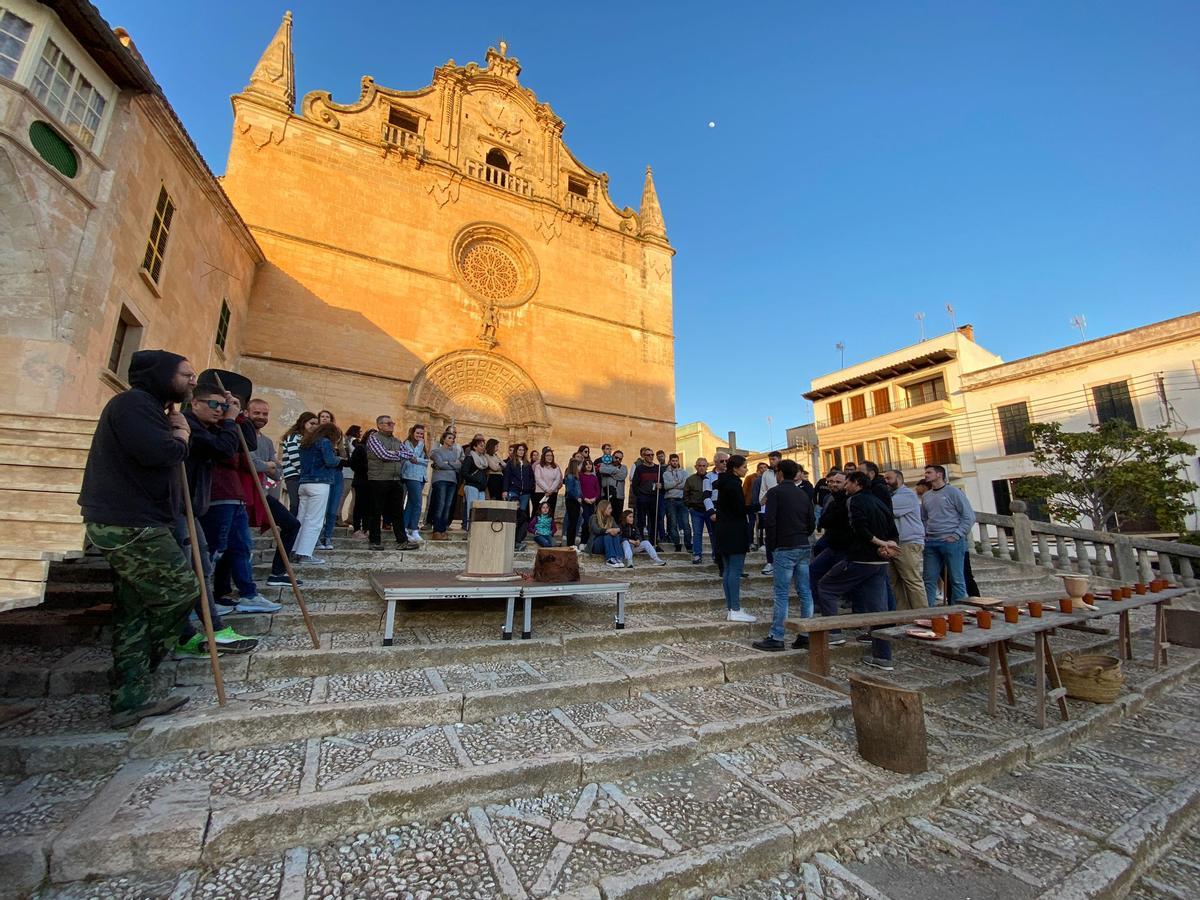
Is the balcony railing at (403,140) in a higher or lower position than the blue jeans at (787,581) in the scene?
higher

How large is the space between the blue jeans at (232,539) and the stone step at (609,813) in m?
1.92

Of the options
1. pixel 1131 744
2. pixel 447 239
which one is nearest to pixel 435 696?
pixel 1131 744

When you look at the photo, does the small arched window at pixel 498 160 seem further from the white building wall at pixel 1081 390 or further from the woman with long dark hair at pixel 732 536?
the white building wall at pixel 1081 390

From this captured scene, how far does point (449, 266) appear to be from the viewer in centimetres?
1299

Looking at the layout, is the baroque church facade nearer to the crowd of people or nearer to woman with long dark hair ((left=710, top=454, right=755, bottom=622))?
the crowd of people

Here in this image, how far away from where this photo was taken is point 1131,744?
142 inches

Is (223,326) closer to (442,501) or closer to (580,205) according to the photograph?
(442,501)

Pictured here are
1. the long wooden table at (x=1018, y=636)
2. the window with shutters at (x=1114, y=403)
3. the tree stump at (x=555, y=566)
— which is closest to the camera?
the long wooden table at (x=1018, y=636)

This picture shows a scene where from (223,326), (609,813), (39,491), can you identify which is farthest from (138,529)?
(223,326)

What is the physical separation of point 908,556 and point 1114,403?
1971cm

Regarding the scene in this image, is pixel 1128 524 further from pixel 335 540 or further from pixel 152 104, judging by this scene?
pixel 152 104

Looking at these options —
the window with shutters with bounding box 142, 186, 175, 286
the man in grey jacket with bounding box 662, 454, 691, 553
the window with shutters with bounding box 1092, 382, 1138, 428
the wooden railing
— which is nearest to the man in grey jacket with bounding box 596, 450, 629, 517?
the man in grey jacket with bounding box 662, 454, 691, 553

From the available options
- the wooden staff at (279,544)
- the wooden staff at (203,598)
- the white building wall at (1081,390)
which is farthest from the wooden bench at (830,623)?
the white building wall at (1081,390)

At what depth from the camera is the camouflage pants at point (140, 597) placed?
2.46 metres
